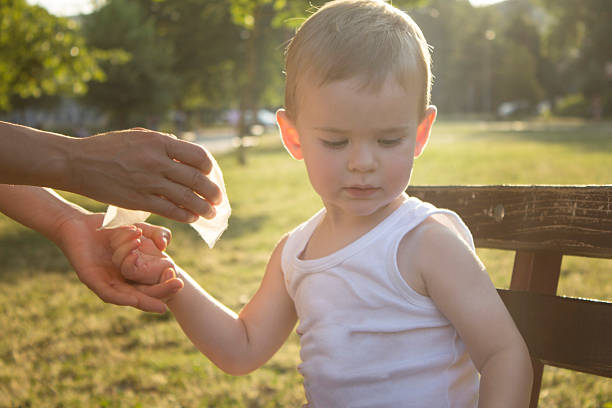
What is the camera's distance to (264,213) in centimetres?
1174

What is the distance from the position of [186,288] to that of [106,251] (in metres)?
0.28

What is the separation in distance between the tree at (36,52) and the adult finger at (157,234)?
1279cm

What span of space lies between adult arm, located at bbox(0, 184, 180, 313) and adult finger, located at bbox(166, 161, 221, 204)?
33 centimetres

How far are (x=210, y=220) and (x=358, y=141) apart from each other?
0.45m

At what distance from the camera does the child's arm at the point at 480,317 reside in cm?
157

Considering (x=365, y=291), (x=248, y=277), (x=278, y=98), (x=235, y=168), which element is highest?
(x=365, y=291)

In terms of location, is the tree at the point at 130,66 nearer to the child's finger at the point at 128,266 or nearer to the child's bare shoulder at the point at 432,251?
the child's finger at the point at 128,266

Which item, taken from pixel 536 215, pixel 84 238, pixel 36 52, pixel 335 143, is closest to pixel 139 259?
pixel 84 238

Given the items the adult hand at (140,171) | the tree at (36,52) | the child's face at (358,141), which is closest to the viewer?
the adult hand at (140,171)

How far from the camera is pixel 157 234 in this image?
198cm

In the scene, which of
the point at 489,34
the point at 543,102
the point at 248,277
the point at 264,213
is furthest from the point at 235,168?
the point at 543,102

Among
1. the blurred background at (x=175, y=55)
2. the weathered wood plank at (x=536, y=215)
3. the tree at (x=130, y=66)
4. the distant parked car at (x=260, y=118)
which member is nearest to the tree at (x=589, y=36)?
the blurred background at (x=175, y=55)

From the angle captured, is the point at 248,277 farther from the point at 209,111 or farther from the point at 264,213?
the point at 209,111

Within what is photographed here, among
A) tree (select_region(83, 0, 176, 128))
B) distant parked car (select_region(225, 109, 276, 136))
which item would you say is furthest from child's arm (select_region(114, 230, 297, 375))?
distant parked car (select_region(225, 109, 276, 136))
